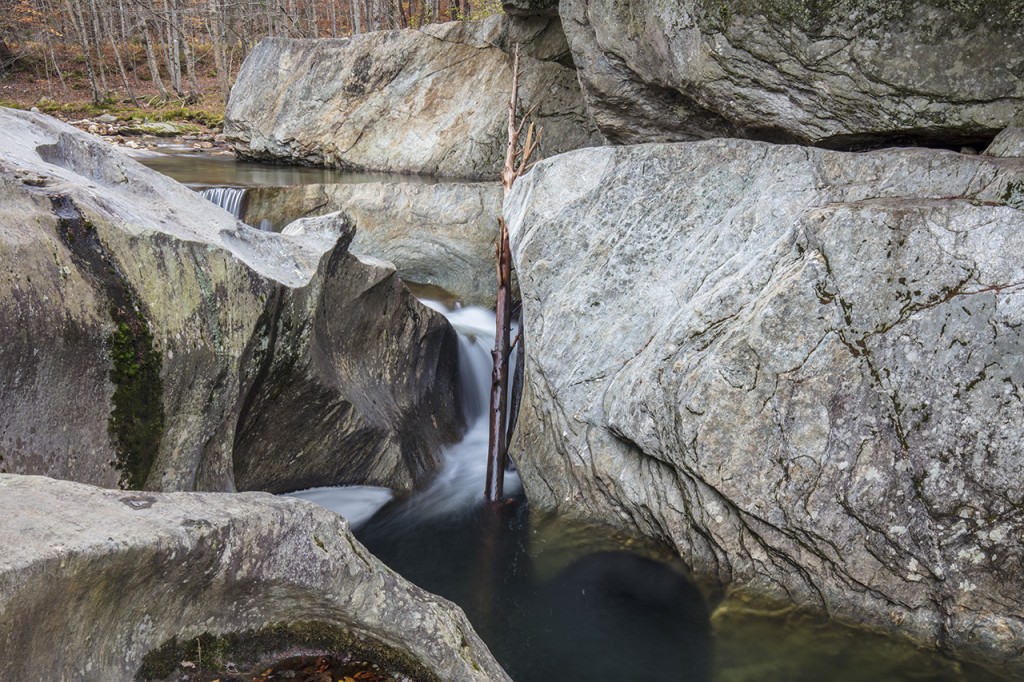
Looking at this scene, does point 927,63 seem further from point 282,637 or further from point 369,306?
point 282,637

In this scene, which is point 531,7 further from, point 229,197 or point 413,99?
point 229,197

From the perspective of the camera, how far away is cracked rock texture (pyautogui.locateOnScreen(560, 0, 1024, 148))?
4898mm

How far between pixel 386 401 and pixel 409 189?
5319mm

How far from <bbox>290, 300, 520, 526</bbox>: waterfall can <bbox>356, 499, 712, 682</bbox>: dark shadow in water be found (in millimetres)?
173

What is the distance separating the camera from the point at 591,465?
5.57m

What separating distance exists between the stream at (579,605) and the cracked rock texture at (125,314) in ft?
4.71

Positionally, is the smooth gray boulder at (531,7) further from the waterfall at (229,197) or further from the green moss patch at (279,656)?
the green moss patch at (279,656)

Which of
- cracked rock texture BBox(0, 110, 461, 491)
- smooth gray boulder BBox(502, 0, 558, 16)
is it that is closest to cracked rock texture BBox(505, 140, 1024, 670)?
cracked rock texture BBox(0, 110, 461, 491)

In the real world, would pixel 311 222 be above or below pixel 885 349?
above

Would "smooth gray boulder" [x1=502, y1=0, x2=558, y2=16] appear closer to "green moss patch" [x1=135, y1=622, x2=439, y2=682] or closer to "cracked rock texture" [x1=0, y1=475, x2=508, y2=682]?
"cracked rock texture" [x1=0, y1=475, x2=508, y2=682]

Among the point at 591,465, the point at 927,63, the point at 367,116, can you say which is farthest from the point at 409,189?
the point at 927,63

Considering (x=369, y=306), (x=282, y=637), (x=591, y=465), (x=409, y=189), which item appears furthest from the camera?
(x=409, y=189)

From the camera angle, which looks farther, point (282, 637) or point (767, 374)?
point (767, 374)

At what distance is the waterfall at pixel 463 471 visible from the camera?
6.10 meters
